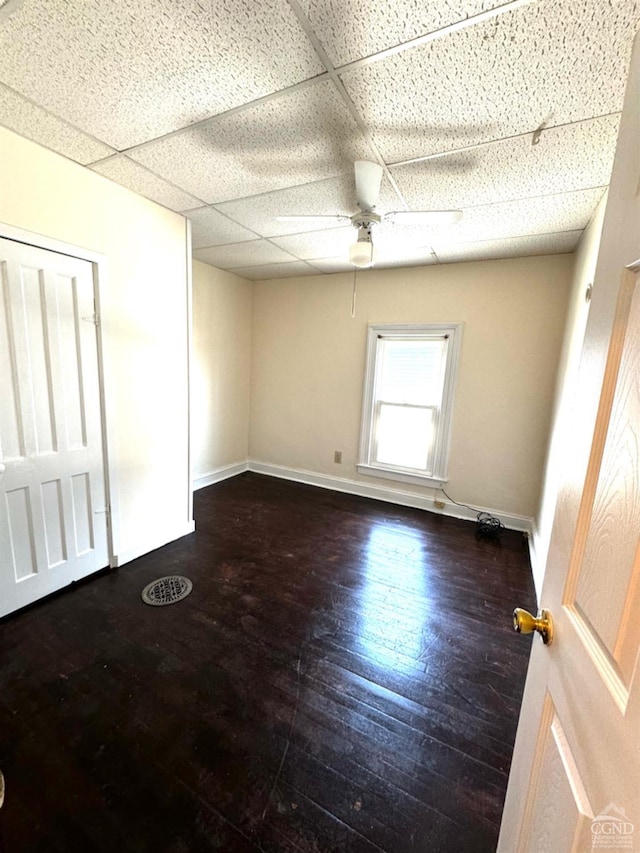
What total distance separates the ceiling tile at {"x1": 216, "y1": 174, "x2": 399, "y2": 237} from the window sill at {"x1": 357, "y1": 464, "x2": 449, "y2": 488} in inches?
98.2

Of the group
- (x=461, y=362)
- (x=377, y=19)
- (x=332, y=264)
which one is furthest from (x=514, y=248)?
(x=377, y=19)

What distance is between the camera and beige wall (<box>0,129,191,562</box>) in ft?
6.04

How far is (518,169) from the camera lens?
180cm

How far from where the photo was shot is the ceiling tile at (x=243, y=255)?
3.19m

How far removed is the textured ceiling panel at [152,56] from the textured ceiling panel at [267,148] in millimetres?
90

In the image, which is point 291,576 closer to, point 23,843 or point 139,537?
point 139,537

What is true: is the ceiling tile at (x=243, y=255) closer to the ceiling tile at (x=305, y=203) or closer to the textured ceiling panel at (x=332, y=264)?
the textured ceiling panel at (x=332, y=264)

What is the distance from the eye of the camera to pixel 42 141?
69.7 inches

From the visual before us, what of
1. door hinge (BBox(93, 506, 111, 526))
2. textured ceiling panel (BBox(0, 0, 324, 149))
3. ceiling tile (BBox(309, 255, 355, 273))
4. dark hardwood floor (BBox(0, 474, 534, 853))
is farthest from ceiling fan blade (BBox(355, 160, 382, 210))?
door hinge (BBox(93, 506, 111, 526))

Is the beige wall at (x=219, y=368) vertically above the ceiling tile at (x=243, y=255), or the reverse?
the ceiling tile at (x=243, y=255)

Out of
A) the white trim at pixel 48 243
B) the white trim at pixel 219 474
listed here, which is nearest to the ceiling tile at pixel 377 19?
the white trim at pixel 48 243

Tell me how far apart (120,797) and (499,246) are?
3.93 meters

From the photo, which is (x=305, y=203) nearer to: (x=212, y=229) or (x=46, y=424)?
(x=212, y=229)

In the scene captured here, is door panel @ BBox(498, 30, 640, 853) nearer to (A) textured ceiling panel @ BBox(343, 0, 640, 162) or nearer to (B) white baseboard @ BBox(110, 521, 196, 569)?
(A) textured ceiling panel @ BBox(343, 0, 640, 162)
